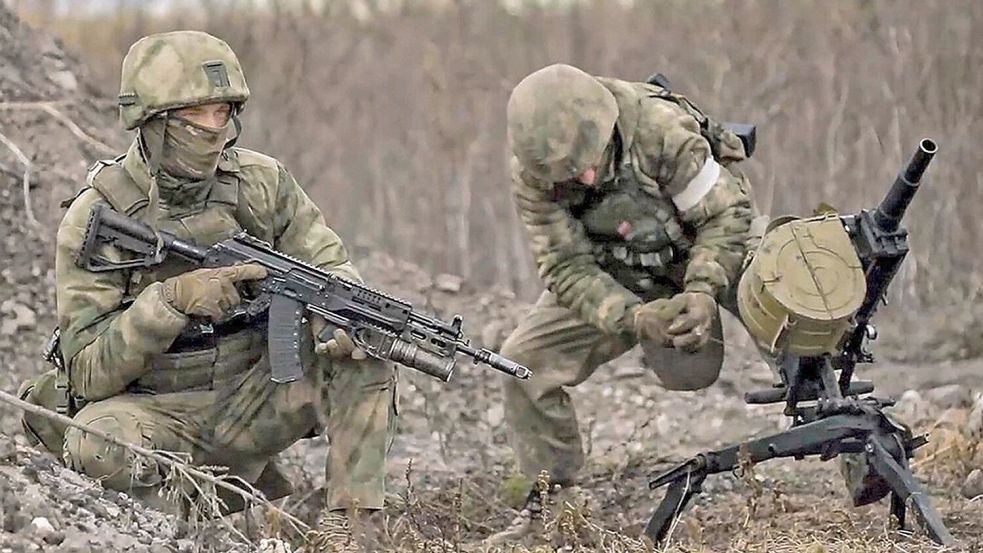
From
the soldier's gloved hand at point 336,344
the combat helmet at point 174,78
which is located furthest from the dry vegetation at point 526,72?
the combat helmet at point 174,78

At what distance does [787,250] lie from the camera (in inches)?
221

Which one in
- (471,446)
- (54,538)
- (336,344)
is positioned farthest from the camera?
(471,446)

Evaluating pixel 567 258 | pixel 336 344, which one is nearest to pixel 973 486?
pixel 567 258

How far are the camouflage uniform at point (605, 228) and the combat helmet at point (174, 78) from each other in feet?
3.56

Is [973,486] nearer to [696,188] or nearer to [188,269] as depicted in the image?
[696,188]

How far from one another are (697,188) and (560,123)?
636 mm

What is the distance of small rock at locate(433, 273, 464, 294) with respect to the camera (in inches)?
432

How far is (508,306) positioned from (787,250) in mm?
5337

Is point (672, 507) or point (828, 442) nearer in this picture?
point (828, 442)

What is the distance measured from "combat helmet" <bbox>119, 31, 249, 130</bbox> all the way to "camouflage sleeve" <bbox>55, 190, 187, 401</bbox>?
1.18 feet

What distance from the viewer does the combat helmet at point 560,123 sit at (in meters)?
6.01

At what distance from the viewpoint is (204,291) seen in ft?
17.6

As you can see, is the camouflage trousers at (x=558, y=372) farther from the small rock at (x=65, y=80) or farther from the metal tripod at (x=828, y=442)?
the small rock at (x=65, y=80)

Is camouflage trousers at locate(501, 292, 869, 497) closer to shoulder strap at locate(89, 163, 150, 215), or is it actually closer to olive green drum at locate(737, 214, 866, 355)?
olive green drum at locate(737, 214, 866, 355)
